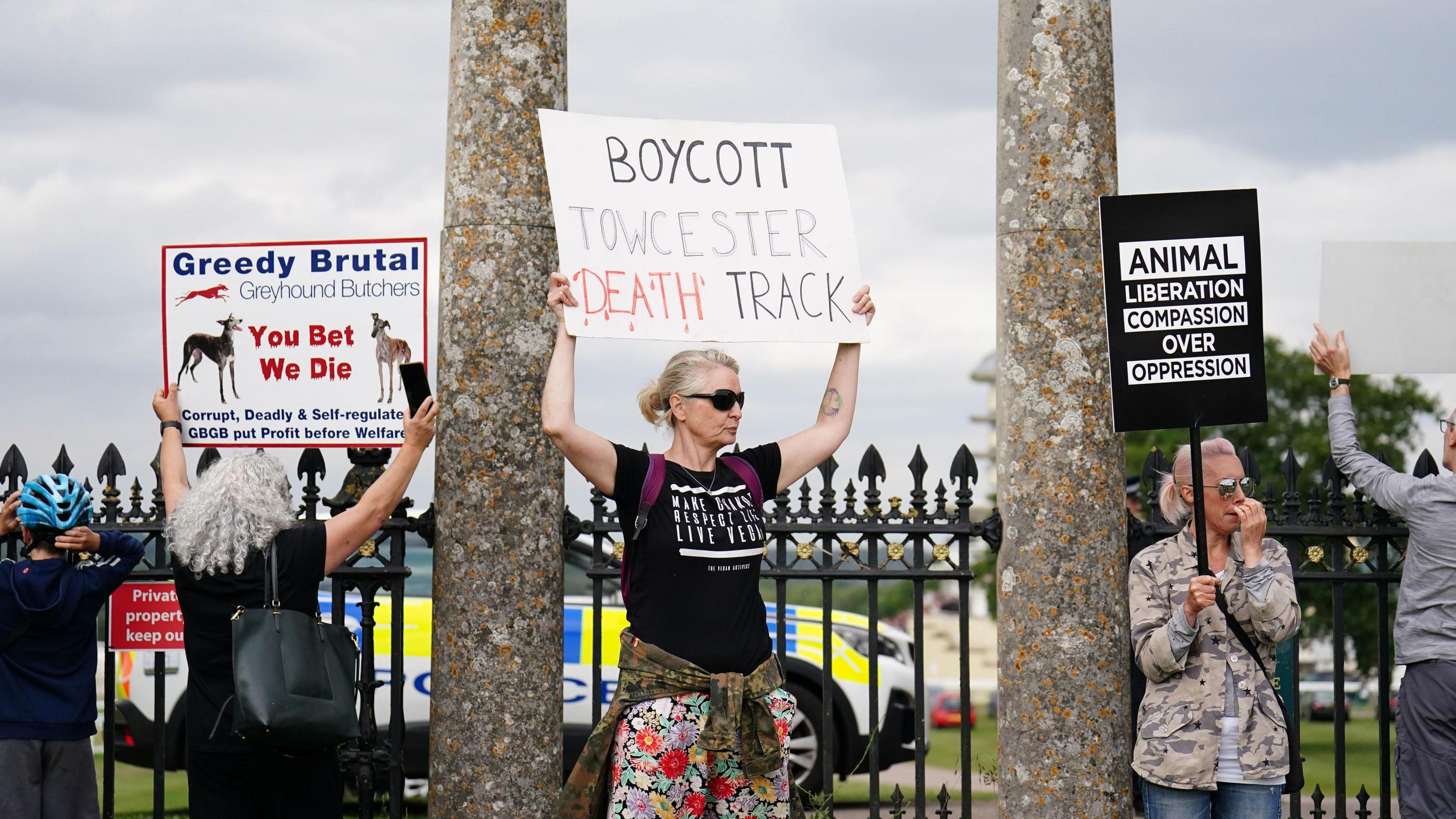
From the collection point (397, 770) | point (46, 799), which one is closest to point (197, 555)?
point (46, 799)

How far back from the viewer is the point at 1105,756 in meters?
5.36

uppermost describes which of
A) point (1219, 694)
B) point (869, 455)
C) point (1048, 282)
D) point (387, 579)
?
point (1048, 282)

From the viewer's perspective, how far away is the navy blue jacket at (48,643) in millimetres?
4793

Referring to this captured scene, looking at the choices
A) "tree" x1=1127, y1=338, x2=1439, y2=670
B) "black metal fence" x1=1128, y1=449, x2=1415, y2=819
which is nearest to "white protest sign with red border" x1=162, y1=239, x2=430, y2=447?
"black metal fence" x1=1128, y1=449, x2=1415, y2=819

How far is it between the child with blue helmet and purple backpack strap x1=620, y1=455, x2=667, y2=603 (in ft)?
6.78

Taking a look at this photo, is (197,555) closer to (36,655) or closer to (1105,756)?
(36,655)

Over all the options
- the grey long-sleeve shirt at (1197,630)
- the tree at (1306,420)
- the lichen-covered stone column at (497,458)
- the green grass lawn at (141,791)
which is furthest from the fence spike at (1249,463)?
the tree at (1306,420)

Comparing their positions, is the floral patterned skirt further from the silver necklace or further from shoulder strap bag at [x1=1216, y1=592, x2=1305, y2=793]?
shoulder strap bag at [x1=1216, y1=592, x2=1305, y2=793]

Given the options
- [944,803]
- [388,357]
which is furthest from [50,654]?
A: [944,803]

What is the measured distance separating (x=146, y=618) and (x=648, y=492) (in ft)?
8.88

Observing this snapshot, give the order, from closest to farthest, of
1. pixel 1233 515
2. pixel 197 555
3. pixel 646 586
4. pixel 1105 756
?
1. pixel 646 586
2. pixel 197 555
3. pixel 1233 515
4. pixel 1105 756

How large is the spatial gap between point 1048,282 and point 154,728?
3981 mm

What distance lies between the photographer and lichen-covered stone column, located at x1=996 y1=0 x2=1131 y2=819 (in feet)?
17.6

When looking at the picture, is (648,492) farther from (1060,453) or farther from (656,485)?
(1060,453)
